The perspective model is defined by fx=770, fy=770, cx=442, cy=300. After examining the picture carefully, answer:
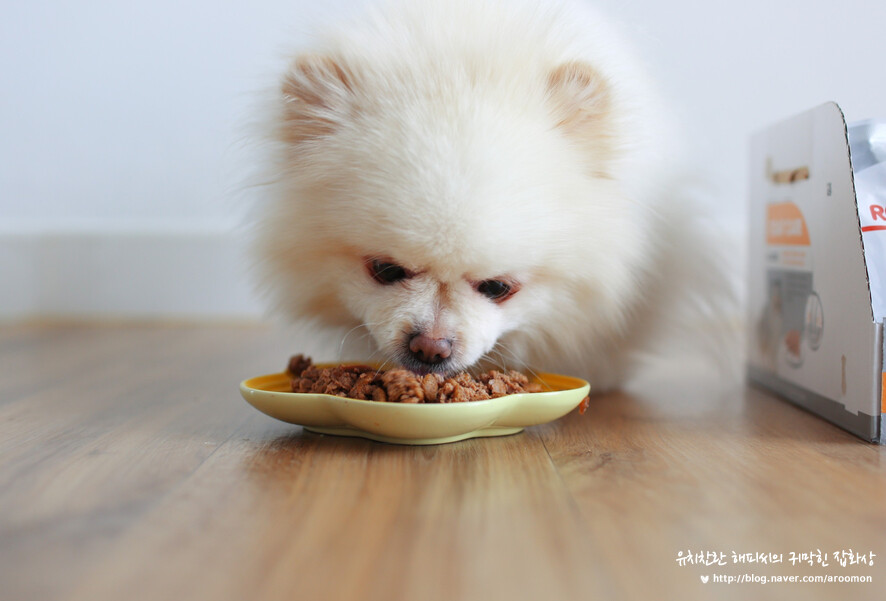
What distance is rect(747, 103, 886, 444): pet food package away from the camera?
1.32 m

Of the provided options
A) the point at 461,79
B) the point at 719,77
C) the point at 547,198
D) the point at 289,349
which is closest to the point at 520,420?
the point at 547,198

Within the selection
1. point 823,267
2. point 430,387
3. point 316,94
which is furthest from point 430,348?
point 823,267

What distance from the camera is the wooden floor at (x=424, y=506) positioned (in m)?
0.77

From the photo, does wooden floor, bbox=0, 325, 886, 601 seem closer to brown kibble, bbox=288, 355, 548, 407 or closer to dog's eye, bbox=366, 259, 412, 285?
brown kibble, bbox=288, 355, 548, 407

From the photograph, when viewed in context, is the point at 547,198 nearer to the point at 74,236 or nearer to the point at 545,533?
the point at 545,533

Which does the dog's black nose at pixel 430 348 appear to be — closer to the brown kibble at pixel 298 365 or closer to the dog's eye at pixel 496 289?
the dog's eye at pixel 496 289

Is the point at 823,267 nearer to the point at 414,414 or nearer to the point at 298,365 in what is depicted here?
the point at 414,414

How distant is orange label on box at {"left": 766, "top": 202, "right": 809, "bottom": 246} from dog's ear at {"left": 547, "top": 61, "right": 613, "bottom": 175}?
48 cm

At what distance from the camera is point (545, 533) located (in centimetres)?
89

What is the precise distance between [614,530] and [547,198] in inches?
24.6

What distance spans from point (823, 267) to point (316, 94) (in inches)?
40.3

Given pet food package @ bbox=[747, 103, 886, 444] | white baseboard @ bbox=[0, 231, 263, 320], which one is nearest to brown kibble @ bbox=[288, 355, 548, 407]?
pet food package @ bbox=[747, 103, 886, 444]

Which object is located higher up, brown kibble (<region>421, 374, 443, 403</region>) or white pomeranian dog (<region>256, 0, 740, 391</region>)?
white pomeranian dog (<region>256, 0, 740, 391</region>)

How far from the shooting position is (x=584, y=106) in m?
1.42
